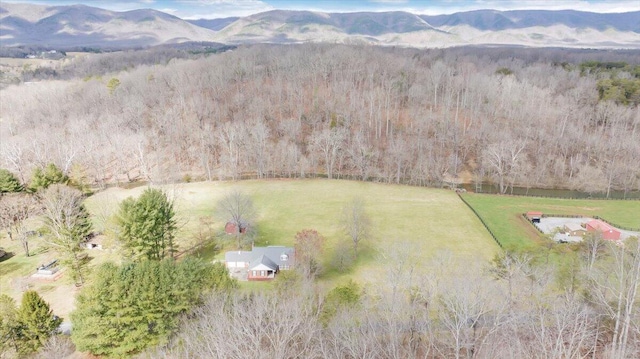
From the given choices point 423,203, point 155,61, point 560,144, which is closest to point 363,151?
point 423,203

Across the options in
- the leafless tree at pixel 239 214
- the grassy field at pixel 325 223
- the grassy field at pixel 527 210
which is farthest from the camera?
the grassy field at pixel 527 210

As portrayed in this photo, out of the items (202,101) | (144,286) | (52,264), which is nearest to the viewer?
(144,286)

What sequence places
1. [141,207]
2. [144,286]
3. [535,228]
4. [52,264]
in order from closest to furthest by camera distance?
[144,286], [141,207], [52,264], [535,228]

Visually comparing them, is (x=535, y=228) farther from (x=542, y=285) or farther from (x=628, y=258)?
(x=542, y=285)

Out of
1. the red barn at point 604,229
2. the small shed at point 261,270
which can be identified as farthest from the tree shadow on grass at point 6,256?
the red barn at point 604,229

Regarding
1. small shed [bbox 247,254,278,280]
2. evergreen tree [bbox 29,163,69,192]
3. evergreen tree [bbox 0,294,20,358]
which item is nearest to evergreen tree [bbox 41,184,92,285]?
evergreen tree [bbox 29,163,69,192]

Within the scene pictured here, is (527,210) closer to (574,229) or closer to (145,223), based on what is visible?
(574,229)

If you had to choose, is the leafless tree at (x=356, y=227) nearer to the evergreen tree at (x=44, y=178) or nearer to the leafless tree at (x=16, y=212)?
the leafless tree at (x=16, y=212)

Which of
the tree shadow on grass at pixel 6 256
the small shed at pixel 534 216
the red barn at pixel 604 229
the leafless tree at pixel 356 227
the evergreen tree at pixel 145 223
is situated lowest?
the tree shadow on grass at pixel 6 256
